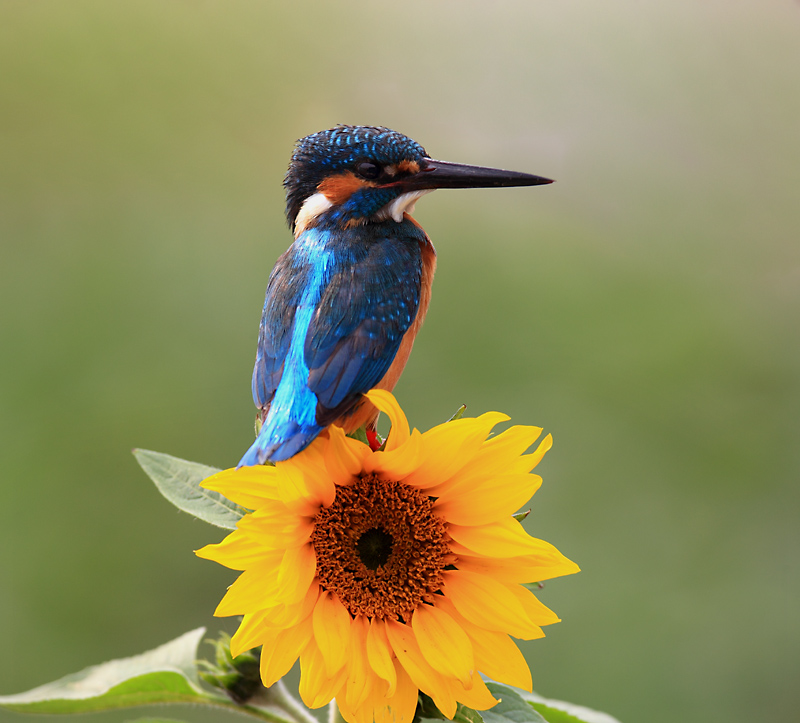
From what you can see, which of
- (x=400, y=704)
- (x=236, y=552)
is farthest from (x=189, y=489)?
(x=400, y=704)

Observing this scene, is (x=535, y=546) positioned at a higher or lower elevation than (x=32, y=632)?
higher

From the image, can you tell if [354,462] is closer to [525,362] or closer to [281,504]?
[281,504]

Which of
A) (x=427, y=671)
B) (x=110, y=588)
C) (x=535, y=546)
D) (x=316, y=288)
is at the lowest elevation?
(x=110, y=588)

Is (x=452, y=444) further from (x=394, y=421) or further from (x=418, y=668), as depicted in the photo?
(x=418, y=668)

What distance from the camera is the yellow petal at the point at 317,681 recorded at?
982 millimetres

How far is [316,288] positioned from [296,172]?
30 cm

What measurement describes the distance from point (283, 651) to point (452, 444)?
0.33 metres

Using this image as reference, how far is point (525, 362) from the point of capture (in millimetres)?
3451

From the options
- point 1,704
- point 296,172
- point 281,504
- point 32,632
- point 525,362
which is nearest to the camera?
point 281,504

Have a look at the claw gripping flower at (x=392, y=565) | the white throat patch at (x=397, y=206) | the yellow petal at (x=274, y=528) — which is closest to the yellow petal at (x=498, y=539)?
the claw gripping flower at (x=392, y=565)

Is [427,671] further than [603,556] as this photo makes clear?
No

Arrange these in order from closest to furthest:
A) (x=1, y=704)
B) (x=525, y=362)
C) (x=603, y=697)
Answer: (x=1, y=704), (x=603, y=697), (x=525, y=362)

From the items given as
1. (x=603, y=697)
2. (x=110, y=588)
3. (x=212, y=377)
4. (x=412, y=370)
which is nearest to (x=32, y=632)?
(x=110, y=588)

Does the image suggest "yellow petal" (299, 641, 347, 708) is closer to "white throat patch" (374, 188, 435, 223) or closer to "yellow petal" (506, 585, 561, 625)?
"yellow petal" (506, 585, 561, 625)
